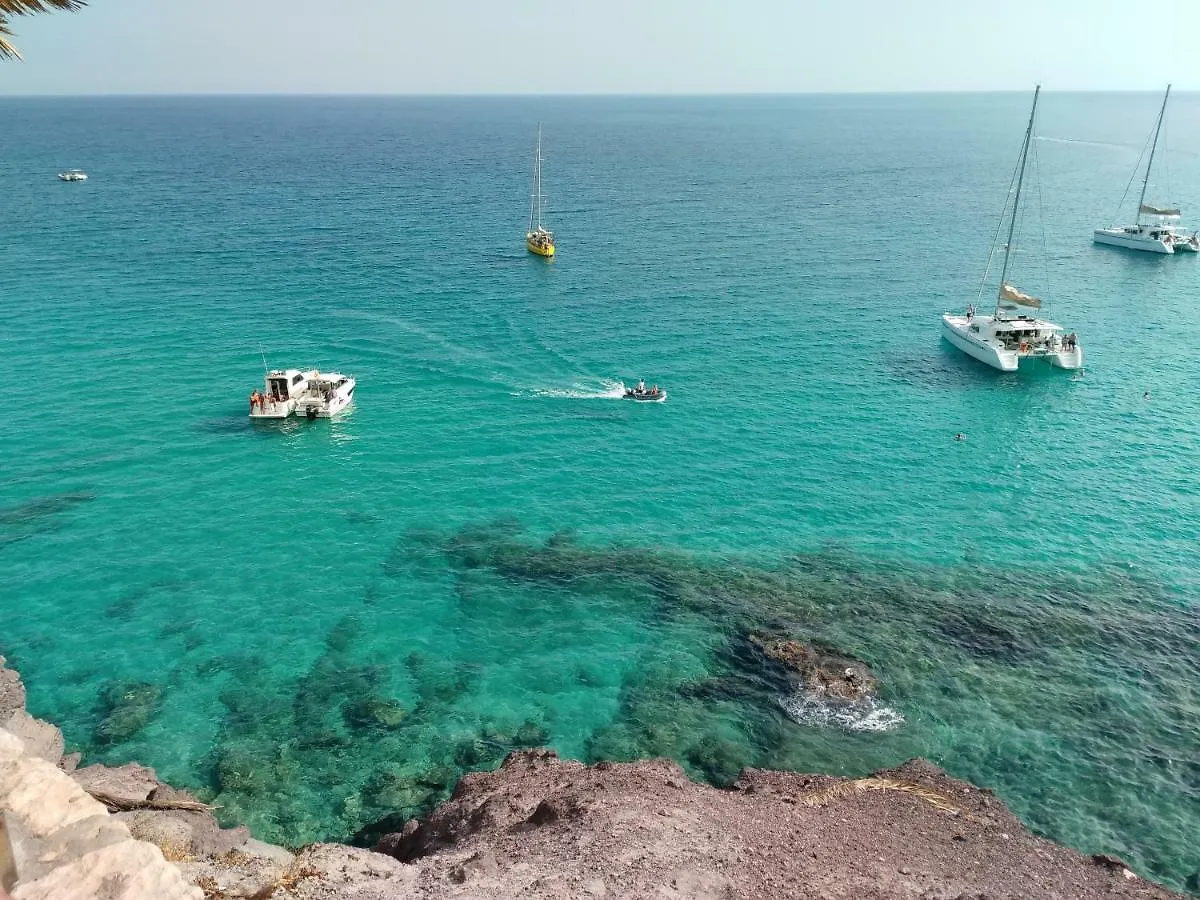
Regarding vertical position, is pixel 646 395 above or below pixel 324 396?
above

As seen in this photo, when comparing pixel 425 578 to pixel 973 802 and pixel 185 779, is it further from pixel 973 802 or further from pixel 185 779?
pixel 973 802

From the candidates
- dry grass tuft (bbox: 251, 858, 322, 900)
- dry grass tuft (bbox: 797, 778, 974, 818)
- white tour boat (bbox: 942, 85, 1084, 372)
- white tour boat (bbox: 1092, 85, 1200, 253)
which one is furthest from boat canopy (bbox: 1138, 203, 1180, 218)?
dry grass tuft (bbox: 251, 858, 322, 900)

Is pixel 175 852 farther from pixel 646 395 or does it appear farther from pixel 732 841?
pixel 646 395

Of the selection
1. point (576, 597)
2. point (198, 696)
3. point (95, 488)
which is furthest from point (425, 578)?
point (95, 488)

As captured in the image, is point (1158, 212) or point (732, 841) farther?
point (1158, 212)

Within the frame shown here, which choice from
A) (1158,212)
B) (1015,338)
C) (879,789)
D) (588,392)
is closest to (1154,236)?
(1158,212)

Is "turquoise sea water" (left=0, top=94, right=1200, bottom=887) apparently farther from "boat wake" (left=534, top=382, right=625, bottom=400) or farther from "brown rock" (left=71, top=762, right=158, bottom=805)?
"brown rock" (left=71, top=762, right=158, bottom=805)

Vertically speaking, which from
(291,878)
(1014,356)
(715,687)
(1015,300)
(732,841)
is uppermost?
(1015,300)
